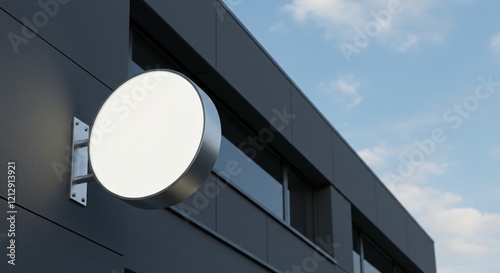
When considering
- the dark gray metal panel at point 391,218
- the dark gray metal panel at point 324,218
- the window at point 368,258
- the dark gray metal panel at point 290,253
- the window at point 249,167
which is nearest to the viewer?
the window at point 249,167

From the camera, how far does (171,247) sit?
8.97m

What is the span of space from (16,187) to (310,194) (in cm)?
834

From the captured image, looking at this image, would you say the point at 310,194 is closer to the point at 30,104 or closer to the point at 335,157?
the point at 335,157

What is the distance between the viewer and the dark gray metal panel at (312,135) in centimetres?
1338

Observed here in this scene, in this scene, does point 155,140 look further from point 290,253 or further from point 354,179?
point 354,179

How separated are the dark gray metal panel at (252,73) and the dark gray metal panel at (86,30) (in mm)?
2836

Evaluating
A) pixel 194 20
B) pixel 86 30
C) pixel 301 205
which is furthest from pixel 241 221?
pixel 86 30

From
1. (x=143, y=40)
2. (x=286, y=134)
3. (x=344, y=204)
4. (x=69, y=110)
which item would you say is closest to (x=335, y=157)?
(x=344, y=204)

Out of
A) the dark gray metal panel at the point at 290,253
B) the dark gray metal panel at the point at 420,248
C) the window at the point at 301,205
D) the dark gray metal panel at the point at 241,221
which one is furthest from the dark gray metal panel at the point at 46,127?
the dark gray metal panel at the point at 420,248

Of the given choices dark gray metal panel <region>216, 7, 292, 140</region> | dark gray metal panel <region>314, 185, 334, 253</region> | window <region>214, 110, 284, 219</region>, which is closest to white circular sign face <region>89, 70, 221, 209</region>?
window <region>214, 110, 284, 219</region>

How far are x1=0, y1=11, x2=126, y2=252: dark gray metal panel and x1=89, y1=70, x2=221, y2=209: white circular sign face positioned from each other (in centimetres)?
37

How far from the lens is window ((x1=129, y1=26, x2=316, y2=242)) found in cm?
1014

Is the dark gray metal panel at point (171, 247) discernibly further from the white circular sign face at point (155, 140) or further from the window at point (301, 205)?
the window at point (301, 205)

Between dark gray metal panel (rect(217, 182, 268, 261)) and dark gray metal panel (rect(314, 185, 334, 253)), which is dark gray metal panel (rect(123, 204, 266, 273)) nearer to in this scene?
dark gray metal panel (rect(217, 182, 268, 261))
